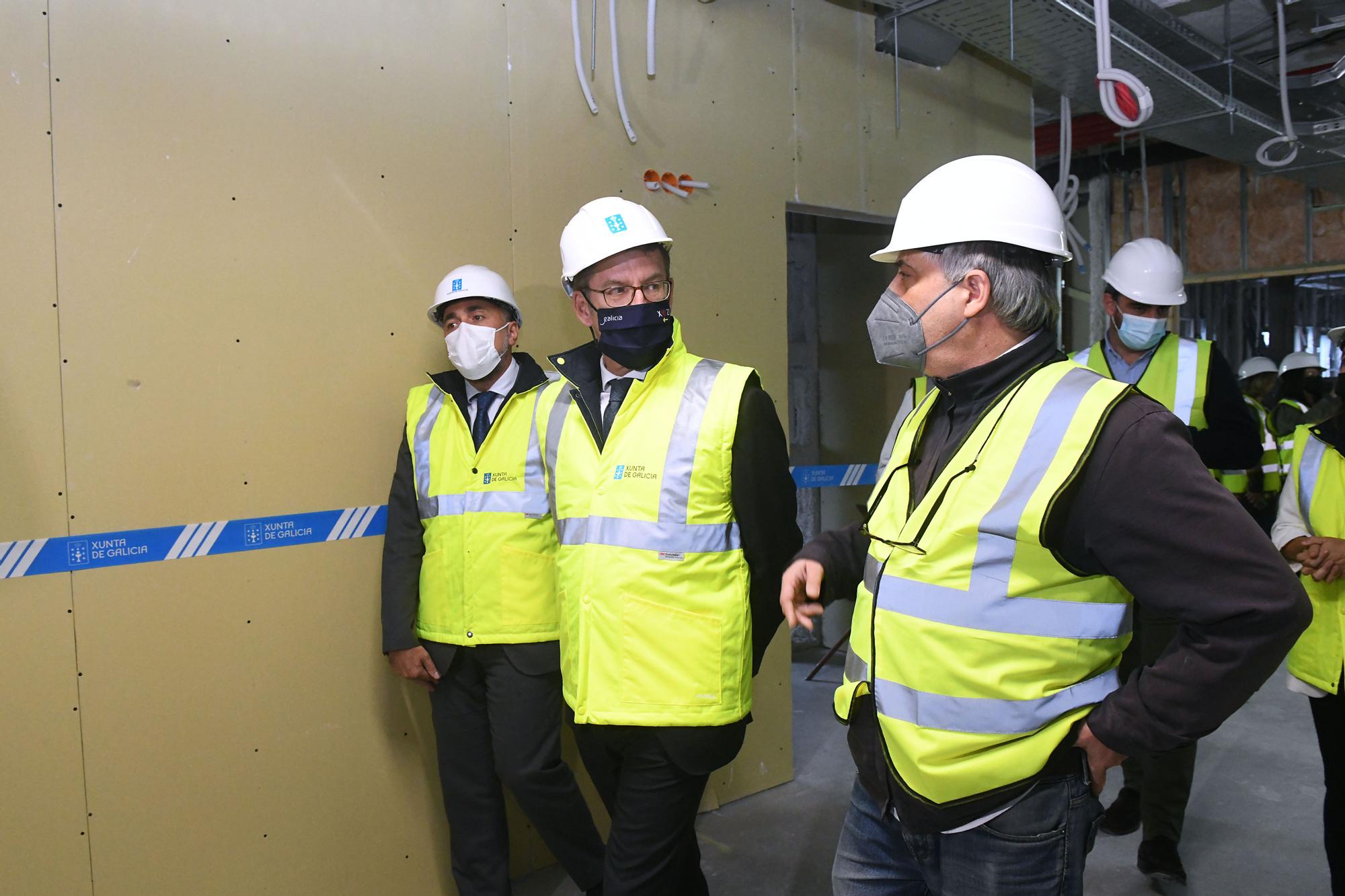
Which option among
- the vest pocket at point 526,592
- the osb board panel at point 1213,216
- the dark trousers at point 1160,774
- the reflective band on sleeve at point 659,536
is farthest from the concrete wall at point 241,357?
the osb board panel at point 1213,216

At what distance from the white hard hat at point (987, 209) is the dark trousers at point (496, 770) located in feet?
4.78

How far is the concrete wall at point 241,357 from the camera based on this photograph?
1.96m

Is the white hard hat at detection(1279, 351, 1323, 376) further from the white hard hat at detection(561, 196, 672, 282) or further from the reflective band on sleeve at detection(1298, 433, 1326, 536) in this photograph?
the white hard hat at detection(561, 196, 672, 282)

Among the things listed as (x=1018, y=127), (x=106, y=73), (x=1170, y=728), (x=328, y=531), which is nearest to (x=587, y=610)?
(x=328, y=531)

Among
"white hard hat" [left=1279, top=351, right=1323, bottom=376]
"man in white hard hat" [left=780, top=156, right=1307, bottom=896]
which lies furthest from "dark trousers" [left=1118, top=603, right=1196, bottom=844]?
"white hard hat" [left=1279, top=351, right=1323, bottom=376]

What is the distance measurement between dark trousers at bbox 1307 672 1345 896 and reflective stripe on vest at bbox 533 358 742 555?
1474 millimetres

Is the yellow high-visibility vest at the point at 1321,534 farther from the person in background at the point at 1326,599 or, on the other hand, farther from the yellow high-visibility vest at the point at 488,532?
the yellow high-visibility vest at the point at 488,532

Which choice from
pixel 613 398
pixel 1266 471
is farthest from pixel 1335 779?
pixel 1266 471

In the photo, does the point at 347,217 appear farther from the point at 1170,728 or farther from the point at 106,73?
the point at 1170,728

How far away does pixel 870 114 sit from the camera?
3.50 meters

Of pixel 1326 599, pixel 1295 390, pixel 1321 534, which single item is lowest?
pixel 1326 599

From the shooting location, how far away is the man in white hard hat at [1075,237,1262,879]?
2.58m

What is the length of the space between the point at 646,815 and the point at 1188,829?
220 cm

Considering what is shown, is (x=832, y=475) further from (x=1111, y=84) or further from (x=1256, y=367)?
(x=1256, y=367)
